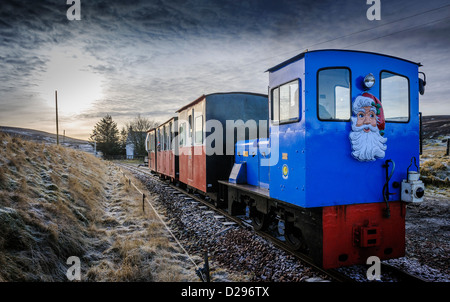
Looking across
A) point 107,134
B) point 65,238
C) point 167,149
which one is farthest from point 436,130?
point 107,134

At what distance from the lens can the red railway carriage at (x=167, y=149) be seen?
14.2 m

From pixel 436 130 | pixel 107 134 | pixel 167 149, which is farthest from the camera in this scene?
pixel 107 134

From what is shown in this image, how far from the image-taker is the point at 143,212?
8750 mm

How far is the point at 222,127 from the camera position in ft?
30.0

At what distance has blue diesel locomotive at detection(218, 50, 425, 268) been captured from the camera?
4434mm

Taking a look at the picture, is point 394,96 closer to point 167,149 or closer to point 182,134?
point 182,134

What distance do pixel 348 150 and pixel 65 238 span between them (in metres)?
5.32

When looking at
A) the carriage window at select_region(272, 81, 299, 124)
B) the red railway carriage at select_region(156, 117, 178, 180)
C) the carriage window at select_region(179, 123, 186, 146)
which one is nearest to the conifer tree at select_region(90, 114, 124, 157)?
the red railway carriage at select_region(156, 117, 178, 180)

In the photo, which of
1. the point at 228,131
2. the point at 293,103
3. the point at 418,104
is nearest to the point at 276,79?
the point at 293,103

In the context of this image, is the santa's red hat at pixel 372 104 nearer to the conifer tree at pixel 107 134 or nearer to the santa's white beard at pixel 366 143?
the santa's white beard at pixel 366 143

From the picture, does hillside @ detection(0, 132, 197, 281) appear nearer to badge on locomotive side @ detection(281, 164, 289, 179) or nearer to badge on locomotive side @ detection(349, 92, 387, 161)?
badge on locomotive side @ detection(281, 164, 289, 179)

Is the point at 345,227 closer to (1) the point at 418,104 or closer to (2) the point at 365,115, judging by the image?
(2) the point at 365,115

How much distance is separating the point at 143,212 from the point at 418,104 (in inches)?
303
